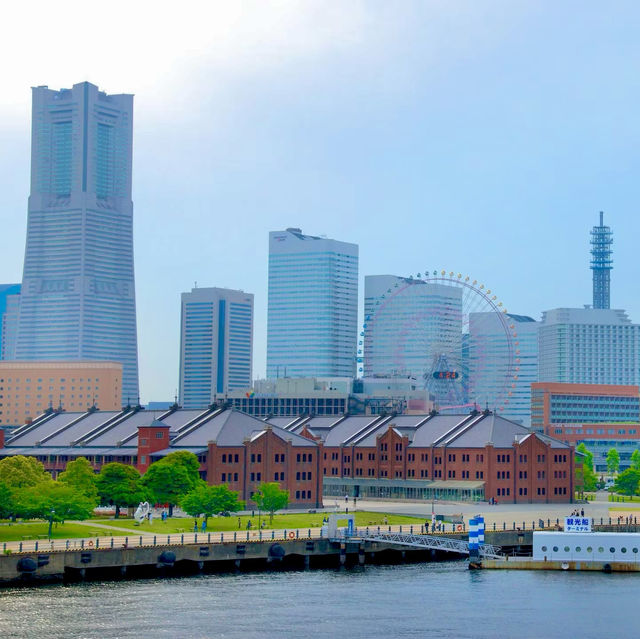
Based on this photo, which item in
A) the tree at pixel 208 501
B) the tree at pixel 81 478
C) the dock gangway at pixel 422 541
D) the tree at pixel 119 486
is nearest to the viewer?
the dock gangway at pixel 422 541

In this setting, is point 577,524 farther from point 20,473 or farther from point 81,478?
point 20,473

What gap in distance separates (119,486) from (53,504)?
22579 mm

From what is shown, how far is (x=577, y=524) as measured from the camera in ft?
416

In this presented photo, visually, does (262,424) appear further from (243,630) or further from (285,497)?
(243,630)

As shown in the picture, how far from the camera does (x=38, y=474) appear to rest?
5773 inches

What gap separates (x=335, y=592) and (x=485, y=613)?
49.3 feet

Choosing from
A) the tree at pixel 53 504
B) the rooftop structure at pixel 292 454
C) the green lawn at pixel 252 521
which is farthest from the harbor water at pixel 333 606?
the rooftop structure at pixel 292 454

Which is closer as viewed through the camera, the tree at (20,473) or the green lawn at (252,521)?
the green lawn at (252,521)

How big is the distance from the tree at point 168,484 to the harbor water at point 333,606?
3332cm

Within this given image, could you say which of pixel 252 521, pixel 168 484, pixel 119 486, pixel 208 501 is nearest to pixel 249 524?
pixel 208 501

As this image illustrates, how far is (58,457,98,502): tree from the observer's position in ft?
475

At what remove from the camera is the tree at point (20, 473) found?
464 ft

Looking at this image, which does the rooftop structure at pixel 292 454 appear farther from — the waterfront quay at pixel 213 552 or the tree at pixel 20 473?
the waterfront quay at pixel 213 552

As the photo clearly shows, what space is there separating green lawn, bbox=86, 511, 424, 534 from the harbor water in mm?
20843
